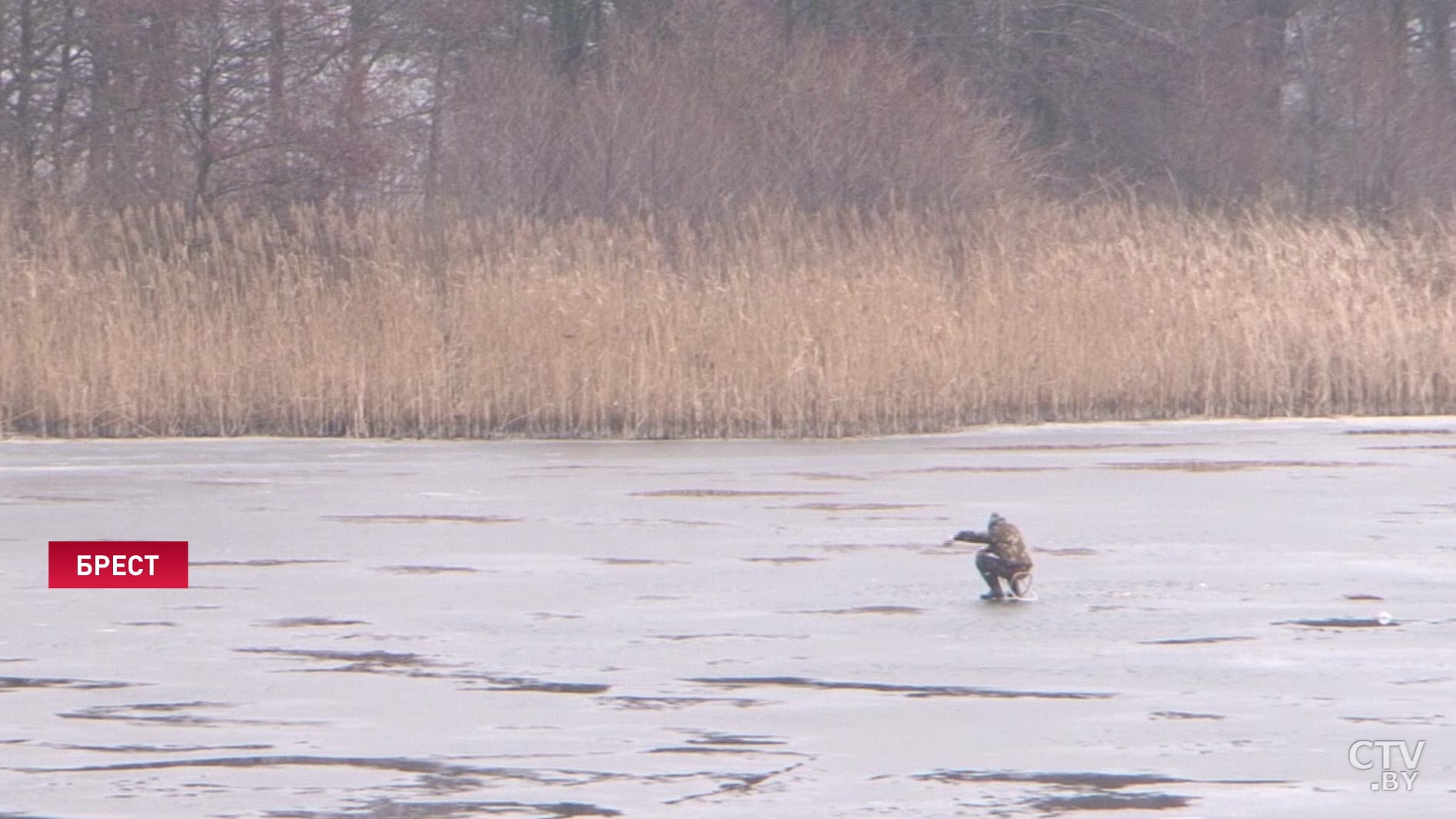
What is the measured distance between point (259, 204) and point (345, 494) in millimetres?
11838

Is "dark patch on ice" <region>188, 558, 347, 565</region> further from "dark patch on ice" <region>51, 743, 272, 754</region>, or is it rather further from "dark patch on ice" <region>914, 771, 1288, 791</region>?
"dark patch on ice" <region>914, 771, 1288, 791</region>

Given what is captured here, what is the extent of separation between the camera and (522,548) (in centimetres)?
935

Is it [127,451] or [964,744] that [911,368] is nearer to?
[127,451]

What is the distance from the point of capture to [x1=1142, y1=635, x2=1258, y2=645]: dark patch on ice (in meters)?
7.05

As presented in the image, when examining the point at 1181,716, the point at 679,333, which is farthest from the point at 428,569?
the point at 679,333

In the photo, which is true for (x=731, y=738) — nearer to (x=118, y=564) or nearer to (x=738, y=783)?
(x=738, y=783)

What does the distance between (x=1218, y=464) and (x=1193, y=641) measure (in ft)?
19.2

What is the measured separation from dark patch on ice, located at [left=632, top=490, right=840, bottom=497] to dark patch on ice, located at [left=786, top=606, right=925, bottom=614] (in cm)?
354

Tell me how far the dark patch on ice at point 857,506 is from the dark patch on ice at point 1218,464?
6.67 ft

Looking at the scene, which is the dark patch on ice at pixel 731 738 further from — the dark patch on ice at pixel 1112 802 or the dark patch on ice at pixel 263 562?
the dark patch on ice at pixel 263 562

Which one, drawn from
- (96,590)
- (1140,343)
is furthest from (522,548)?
(1140,343)

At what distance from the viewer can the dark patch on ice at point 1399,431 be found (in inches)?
576

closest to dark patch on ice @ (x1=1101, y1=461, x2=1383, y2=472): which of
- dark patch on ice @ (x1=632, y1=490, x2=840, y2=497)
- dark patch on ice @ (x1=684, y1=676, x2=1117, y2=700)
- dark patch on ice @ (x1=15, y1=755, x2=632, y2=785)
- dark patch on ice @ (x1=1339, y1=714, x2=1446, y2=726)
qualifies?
dark patch on ice @ (x1=632, y1=490, x2=840, y2=497)

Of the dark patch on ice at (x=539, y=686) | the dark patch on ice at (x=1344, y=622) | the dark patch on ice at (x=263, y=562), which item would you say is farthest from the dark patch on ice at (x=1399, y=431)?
the dark patch on ice at (x=539, y=686)
